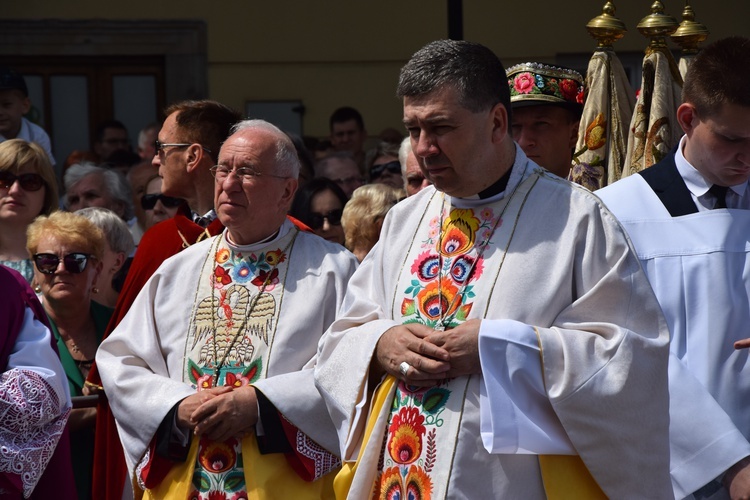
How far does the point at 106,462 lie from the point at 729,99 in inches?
110

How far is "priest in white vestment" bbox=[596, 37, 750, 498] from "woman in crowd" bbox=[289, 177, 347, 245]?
7.72 feet

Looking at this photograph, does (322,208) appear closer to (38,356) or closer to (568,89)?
(568,89)

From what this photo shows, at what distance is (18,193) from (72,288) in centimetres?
83

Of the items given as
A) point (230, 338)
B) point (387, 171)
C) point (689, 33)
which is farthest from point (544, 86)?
point (387, 171)

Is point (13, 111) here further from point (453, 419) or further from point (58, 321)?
point (453, 419)

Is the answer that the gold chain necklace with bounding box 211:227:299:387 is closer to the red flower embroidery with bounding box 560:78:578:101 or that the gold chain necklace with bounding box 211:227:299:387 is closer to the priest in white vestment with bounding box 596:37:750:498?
the red flower embroidery with bounding box 560:78:578:101

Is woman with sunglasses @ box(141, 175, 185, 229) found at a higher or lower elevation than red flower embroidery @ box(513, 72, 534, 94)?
lower

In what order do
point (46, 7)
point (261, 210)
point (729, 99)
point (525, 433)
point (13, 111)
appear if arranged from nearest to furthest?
point (525, 433), point (729, 99), point (261, 210), point (13, 111), point (46, 7)

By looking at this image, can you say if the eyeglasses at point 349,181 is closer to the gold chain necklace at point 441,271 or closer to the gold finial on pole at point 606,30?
the gold finial on pole at point 606,30

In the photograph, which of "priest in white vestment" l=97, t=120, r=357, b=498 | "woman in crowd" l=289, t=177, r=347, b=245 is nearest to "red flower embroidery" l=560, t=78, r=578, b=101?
"priest in white vestment" l=97, t=120, r=357, b=498

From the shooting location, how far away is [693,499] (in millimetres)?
4039

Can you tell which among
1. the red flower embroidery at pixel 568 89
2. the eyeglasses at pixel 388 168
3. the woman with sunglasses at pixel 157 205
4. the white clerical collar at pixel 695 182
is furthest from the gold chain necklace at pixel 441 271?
the eyeglasses at pixel 388 168

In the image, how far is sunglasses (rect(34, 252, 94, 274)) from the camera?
568 centimetres

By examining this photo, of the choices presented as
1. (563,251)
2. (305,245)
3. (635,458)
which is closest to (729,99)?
(563,251)
